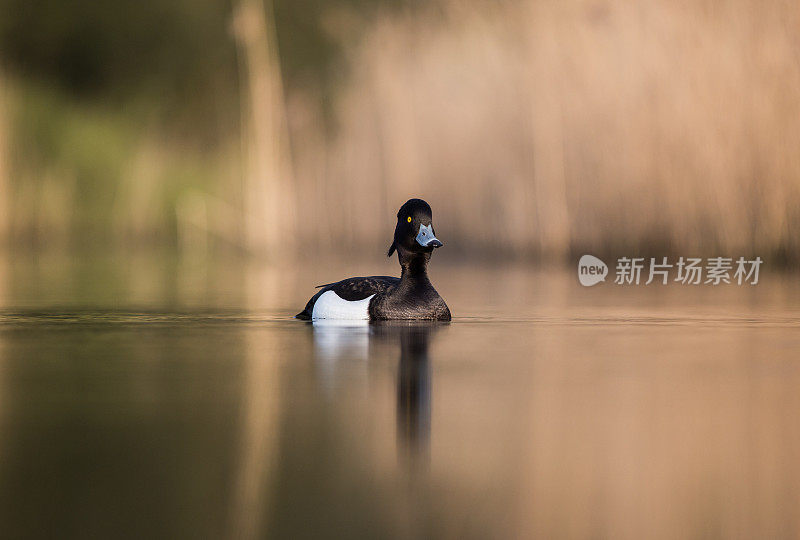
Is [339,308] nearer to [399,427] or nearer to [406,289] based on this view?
[406,289]

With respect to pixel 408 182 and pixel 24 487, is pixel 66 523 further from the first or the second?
pixel 408 182

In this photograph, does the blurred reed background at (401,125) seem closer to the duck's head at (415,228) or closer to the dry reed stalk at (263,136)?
the dry reed stalk at (263,136)

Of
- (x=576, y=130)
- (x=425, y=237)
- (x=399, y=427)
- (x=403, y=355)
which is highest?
(x=576, y=130)

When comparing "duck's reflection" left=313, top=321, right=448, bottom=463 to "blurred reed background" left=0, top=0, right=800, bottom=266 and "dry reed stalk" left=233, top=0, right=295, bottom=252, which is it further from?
"dry reed stalk" left=233, top=0, right=295, bottom=252

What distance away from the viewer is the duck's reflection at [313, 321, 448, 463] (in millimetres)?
2930

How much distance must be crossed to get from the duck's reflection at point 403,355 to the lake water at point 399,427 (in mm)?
16

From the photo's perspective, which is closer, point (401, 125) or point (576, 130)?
point (576, 130)

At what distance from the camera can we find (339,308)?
19.8ft

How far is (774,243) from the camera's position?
8836 millimetres

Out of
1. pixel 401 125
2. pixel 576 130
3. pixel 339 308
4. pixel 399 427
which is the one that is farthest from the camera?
pixel 401 125

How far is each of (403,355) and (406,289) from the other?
1271 millimetres

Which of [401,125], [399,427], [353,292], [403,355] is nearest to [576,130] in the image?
[401,125]

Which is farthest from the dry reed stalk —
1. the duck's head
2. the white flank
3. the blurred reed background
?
the duck's head

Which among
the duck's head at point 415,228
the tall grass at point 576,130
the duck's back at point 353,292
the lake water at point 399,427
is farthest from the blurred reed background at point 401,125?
the duck's back at point 353,292
